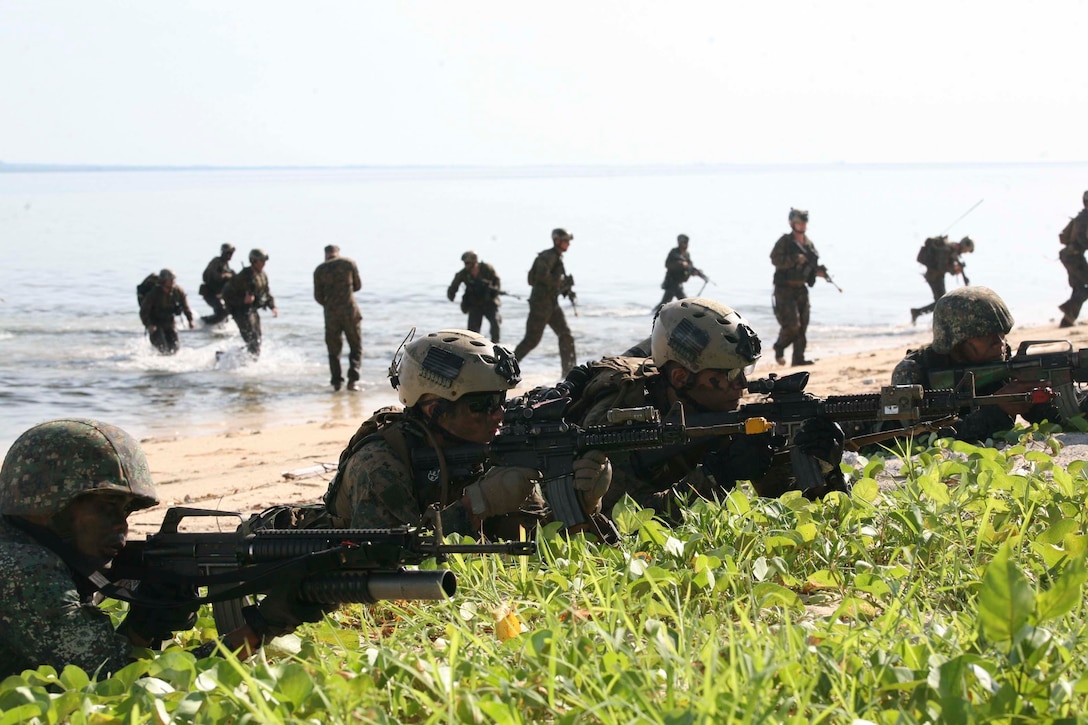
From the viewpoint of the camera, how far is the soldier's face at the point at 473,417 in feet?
17.1

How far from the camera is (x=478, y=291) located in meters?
16.7

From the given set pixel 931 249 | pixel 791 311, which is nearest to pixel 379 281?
pixel 931 249

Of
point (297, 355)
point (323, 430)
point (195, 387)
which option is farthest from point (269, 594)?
point (297, 355)

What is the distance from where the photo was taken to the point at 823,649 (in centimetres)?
323

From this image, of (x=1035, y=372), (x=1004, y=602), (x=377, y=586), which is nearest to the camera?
(x=1004, y=602)

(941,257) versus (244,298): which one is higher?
(941,257)

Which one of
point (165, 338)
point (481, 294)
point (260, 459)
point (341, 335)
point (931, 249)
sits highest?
point (931, 249)

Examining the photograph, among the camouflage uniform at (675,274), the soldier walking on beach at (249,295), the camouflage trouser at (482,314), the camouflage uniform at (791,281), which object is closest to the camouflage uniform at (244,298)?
the soldier walking on beach at (249,295)

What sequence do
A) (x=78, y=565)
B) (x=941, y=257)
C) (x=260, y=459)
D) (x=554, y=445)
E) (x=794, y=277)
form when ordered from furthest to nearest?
1. (x=941, y=257)
2. (x=794, y=277)
3. (x=260, y=459)
4. (x=554, y=445)
5. (x=78, y=565)

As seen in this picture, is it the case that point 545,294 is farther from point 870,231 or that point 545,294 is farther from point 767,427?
point 870,231

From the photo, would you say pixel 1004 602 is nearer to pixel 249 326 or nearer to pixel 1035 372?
pixel 1035 372

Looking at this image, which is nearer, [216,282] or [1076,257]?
[1076,257]

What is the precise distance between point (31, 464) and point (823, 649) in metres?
2.29

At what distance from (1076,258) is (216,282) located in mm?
12078
